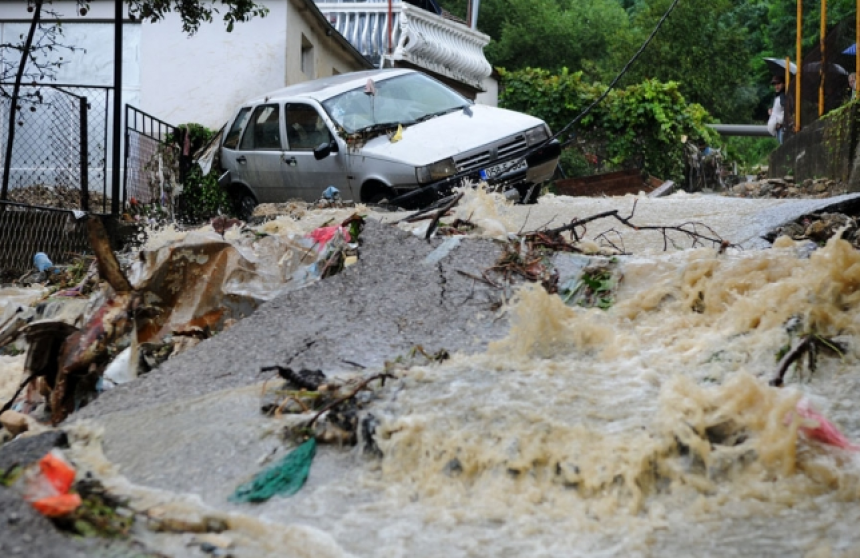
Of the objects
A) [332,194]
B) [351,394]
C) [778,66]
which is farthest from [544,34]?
[351,394]

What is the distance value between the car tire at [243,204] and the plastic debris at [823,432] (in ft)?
32.3

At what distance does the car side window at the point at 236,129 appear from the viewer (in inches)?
511

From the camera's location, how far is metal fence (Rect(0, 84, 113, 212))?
11.2 meters

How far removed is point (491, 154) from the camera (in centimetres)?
1055

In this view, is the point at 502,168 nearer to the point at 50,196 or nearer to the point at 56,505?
the point at 50,196

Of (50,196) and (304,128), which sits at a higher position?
(304,128)

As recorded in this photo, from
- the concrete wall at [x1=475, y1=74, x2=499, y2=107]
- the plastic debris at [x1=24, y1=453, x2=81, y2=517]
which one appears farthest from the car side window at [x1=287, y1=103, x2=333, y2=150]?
the concrete wall at [x1=475, y1=74, x2=499, y2=107]

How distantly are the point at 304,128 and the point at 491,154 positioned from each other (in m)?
2.46

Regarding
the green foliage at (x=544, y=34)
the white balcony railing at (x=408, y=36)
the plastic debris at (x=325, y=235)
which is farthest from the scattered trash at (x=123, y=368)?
the green foliage at (x=544, y=34)

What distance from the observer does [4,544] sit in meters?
2.93

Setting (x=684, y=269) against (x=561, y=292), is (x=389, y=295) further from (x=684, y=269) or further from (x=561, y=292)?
(x=684, y=269)

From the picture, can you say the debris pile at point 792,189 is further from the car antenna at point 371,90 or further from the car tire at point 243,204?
the car tire at point 243,204

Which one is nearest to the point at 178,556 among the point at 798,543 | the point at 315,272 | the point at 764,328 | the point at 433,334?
the point at 798,543

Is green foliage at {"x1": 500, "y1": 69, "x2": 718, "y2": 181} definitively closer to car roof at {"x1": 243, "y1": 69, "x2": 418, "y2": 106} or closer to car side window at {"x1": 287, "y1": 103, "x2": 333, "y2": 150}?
car roof at {"x1": 243, "y1": 69, "x2": 418, "y2": 106}
